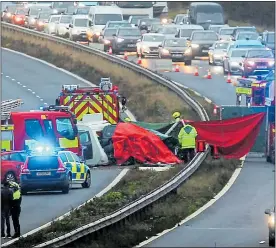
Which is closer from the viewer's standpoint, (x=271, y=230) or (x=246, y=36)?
(x=271, y=230)

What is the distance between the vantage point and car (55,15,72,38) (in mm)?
67444

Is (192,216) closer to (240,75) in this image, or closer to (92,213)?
(92,213)

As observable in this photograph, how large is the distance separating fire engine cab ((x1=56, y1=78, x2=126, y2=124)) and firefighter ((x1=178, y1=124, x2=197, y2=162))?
560cm

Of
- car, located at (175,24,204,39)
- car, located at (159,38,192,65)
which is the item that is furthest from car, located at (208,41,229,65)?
car, located at (175,24,204,39)

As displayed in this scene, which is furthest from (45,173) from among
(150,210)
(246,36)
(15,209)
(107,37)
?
(246,36)

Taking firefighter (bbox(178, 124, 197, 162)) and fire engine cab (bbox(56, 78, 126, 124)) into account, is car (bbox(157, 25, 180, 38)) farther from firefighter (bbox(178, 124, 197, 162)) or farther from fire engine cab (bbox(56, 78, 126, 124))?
firefighter (bbox(178, 124, 197, 162))

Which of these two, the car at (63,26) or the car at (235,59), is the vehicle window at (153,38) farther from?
the car at (63,26)

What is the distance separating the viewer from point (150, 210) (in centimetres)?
2316

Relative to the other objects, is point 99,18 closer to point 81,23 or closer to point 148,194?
point 81,23

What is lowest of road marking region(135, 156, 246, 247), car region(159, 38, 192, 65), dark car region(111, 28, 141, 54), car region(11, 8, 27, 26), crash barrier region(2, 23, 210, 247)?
road marking region(135, 156, 246, 247)

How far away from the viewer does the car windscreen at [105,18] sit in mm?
66900

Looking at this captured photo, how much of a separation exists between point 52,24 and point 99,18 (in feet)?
10.4

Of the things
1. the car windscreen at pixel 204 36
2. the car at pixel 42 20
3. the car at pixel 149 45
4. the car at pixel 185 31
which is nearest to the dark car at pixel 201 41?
the car windscreen at pixel 204 36

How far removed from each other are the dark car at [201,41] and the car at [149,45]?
5.40 ft
